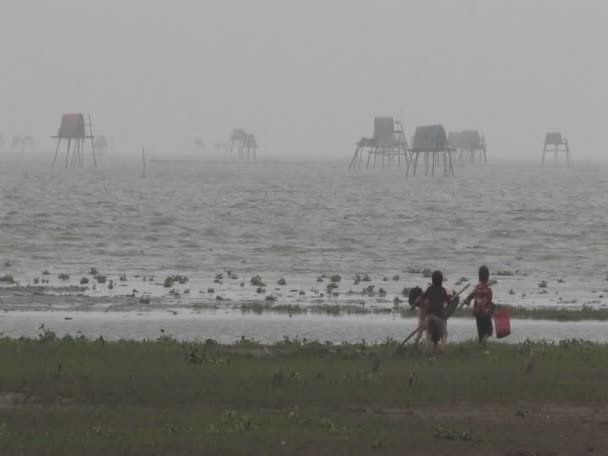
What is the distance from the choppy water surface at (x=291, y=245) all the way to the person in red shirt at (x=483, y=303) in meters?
11.0

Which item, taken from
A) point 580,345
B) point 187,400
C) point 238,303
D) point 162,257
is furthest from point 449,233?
point 187,400

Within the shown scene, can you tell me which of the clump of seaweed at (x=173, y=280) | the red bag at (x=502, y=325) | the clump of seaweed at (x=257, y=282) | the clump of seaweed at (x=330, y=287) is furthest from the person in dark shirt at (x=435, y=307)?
the clump of seaweed at (x=173, y=280)

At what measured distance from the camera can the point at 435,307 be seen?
20.5 metres

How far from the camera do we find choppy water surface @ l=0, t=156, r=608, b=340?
36.7 meters

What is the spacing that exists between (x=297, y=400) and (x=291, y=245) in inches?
1649

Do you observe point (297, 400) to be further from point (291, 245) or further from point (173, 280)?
point (291, 245)

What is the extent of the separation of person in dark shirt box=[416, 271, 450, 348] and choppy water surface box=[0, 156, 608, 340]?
488 inches

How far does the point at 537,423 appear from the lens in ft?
50.3

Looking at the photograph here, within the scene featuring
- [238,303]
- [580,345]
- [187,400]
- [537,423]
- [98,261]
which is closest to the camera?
[537,423]

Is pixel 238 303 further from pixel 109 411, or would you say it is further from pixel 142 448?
pixel 142 448

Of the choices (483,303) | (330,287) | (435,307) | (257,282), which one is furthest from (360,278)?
(435,307)

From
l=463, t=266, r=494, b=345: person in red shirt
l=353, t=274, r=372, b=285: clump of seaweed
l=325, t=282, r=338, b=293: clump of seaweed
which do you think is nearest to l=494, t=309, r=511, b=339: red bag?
l=463, t=266, r=494, b=345: person in red shirt

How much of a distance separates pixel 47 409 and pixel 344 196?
10157 cm

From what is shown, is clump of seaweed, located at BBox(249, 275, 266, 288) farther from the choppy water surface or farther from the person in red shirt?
the person in red shirt
